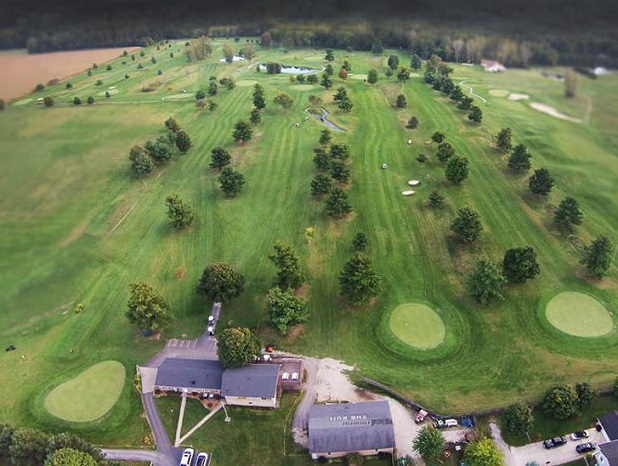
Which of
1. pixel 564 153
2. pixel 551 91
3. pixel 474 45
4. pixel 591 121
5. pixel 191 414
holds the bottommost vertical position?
pixel 191 414

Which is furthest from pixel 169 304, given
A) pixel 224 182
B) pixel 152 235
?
pixel 224 182

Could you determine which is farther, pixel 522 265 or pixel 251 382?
pixel 522 265

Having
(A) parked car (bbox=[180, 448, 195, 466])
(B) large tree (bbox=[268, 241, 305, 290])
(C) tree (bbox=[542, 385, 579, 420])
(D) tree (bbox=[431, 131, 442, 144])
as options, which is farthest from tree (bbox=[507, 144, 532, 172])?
(A) parked car (bbox=[180, 448, 195, 466])

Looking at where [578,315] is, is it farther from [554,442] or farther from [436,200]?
[436,200]

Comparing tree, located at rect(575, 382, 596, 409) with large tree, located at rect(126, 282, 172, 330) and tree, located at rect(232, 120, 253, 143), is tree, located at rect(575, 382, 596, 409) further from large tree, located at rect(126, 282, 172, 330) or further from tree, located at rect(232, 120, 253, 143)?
tree, located at rect(232, 120, 253, 143)

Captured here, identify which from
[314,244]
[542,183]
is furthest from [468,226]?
[314,244]

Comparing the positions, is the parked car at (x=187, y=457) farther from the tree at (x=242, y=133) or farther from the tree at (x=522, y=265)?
the tree at (x=242, y=133)

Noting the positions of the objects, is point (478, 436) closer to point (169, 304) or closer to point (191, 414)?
point (191, 414)
